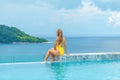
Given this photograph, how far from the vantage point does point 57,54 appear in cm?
1092

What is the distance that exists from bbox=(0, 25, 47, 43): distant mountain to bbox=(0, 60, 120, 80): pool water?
85.7 metres

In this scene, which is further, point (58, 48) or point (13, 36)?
point (13, 36)

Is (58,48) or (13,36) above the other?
(58,48)

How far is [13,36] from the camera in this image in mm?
97625

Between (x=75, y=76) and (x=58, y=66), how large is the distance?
1.78 m

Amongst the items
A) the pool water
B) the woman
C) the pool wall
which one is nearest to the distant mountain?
the pool wall

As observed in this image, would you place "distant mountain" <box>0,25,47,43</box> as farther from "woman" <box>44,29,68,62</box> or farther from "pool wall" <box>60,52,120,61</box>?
"woman" <box>44,29,68,62</box>

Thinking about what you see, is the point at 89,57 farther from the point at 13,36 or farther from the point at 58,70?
the point at 13,36

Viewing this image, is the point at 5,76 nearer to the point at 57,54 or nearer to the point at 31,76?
the point at 31,76

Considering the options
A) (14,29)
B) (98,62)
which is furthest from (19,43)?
(98,62)

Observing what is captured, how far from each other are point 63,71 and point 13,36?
89.3 m

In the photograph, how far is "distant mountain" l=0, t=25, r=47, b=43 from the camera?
316 ft

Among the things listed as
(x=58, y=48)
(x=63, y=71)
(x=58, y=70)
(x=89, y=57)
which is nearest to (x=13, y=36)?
(x=89, y=57)

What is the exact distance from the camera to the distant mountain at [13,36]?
96.2m
